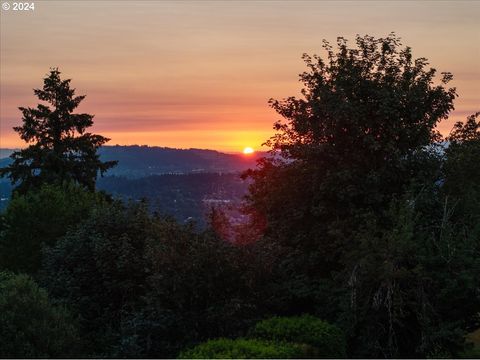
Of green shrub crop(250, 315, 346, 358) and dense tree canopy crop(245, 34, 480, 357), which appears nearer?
green shrub crop(250, 315, 346, 358)

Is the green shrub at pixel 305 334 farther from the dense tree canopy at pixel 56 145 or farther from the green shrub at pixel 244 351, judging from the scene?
the dense tree canopy at pixel 56 145

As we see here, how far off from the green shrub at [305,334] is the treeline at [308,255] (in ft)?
0.11

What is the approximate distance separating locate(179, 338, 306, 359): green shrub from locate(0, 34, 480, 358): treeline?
55 millimetres

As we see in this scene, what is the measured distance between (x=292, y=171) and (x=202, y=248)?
6.07 m

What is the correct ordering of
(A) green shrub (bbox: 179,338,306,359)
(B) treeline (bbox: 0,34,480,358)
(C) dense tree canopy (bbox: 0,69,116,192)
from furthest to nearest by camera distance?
(C) dense tree canopy (bbox: 0,69,116,192) < (B) treeline (bbox: 0,34,480,358) < (A) green shrub (bbox: 179,338,306,359)

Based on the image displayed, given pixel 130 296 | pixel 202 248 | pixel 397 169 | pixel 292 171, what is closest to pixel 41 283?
pixel 130 296

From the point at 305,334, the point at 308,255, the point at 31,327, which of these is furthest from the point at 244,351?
the point at 308,255

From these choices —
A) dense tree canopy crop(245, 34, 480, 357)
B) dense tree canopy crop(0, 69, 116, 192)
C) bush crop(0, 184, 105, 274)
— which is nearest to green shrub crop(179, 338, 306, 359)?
dense tree canopy crop(245, 34, 480, 357)

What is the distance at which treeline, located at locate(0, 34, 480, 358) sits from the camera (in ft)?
48.2

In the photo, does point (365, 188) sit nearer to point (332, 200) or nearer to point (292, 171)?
point (332, 200)

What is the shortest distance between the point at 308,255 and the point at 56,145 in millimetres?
25813

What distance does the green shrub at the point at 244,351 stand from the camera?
10273 millimetres

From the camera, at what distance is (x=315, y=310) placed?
17547 millimetres

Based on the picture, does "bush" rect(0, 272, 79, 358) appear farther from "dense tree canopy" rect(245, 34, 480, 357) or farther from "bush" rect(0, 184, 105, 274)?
"bush" rect(0, 184, 105, 274)
